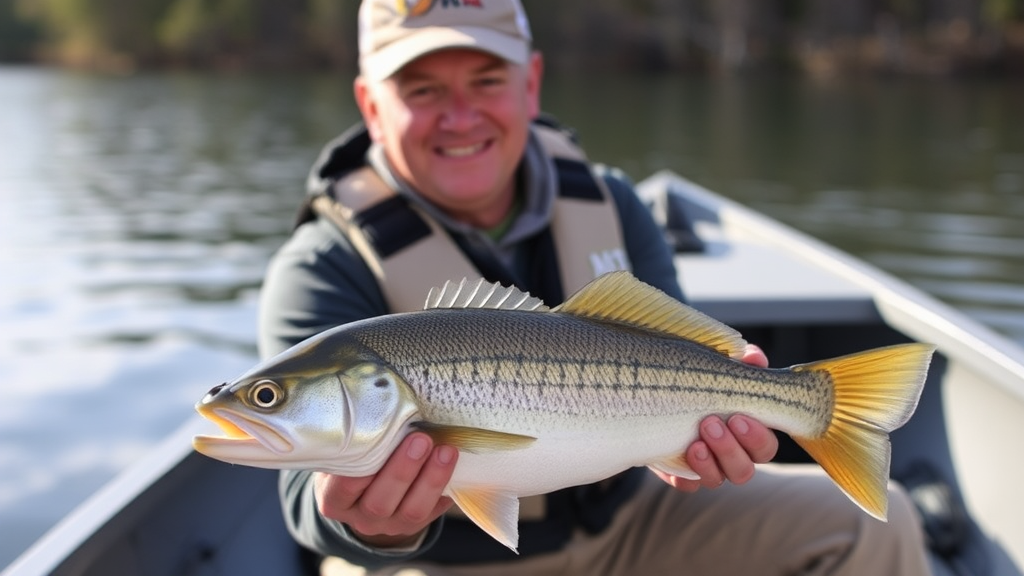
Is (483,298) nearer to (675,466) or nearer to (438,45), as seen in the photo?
(675,466)

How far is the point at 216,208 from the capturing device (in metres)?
14.8

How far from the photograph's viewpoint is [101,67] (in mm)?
55375

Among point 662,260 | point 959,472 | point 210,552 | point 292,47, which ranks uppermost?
point 662,260

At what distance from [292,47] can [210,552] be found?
56775 millimetres

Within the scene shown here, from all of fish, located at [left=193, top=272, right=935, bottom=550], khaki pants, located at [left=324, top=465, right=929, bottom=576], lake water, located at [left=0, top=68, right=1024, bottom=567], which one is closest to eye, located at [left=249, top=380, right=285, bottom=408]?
fish, located at [left=193, top=272, right=935, bottom=550]

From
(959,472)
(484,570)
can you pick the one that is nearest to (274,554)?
(484,570)

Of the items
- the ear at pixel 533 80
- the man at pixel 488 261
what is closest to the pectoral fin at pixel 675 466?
the man at pixel 488 261

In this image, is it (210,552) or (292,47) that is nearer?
(210,552)

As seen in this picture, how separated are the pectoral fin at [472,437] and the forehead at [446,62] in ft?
4.91

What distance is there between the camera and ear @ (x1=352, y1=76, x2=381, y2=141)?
3.38m

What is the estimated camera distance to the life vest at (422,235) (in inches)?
121

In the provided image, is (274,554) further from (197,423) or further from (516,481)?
(516,481)

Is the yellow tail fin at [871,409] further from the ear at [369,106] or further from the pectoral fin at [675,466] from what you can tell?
the ear at [369,106]

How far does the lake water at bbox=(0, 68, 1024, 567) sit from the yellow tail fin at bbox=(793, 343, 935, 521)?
4.28 metres
